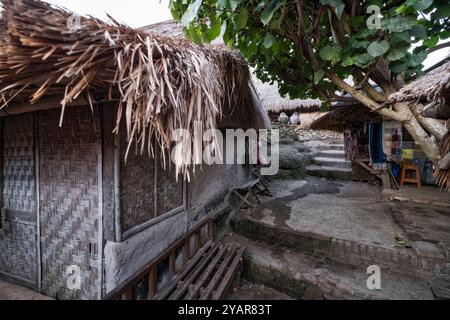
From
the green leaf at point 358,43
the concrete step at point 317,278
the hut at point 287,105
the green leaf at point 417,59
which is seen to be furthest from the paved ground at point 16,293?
the hut at point 287,105

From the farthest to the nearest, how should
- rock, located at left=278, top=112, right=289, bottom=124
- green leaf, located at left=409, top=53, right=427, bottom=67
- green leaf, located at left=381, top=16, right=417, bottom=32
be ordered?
rock, located at left=278, top=112, right=289, bottom=124
green leaf, located at left=409, top=53, right=427, bottom=67
green leaf, located at left=381, top=16, right=417, bottom=32

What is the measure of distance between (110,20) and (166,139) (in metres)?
0.89

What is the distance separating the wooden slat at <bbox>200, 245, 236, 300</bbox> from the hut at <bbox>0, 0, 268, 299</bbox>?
0.58 metres

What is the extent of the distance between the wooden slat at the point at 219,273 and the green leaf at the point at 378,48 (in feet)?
9.61

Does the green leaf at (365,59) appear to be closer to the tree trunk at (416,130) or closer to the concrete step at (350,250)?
the tree trunk at (416,130)

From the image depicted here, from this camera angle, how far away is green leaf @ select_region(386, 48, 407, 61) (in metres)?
1.84

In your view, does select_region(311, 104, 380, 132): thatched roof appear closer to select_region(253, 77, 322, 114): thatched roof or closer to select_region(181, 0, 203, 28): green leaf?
select_region(253, 77, 322, 114): thatched roof

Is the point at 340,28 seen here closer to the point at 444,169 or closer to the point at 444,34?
the point at 444,34

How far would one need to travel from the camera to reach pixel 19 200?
2.64 meters

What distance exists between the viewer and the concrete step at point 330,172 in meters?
7.64

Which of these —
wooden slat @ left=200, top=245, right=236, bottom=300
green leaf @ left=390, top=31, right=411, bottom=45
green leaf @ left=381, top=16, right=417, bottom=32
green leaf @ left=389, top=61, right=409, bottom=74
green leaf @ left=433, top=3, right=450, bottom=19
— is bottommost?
wooden slat @ left=200, top=245, right=236, bottom=300

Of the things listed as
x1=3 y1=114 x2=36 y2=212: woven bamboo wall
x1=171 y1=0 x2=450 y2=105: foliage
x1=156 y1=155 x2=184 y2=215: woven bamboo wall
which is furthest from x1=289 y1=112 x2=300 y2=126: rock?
x1=3 y1=114 x2=36 y2=212: woven bamboo wall

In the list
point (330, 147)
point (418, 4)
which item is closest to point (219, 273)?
point (418, 4)
